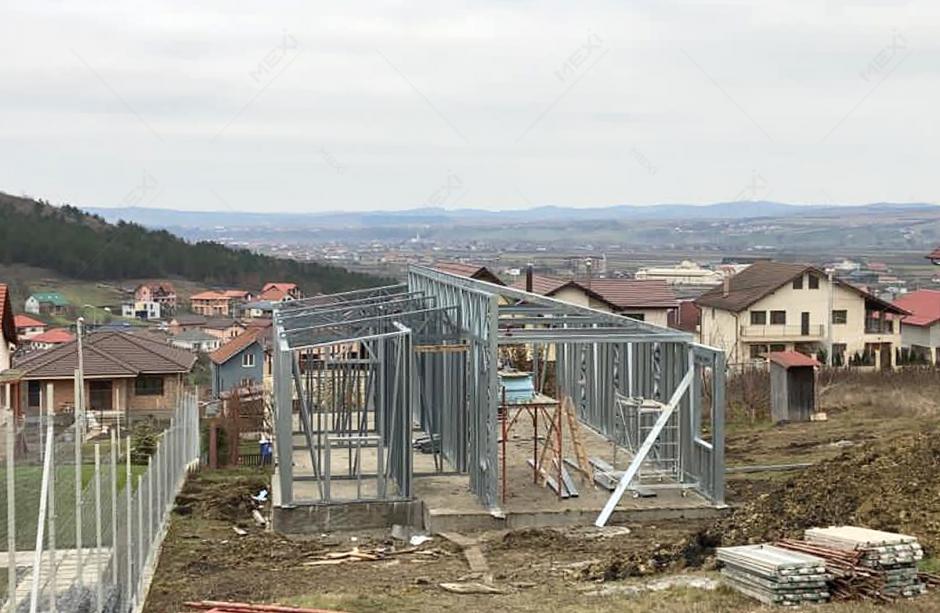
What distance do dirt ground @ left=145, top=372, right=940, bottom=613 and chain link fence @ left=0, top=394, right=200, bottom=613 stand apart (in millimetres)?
886

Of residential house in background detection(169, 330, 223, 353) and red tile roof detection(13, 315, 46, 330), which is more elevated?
red tile roof detection(13, 315, 46, 330)

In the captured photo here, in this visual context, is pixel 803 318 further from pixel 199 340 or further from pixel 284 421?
pixel 199 340

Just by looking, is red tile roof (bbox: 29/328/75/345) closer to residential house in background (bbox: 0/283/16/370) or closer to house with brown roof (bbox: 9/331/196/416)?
house with brown roof (bbox: 9/331/196/416)

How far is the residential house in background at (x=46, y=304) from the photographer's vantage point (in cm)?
8588

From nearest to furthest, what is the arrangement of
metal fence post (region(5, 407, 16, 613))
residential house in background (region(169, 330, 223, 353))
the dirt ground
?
metal fence post (region(5, 407, 16, 613)), the dirt ground, residential house in background (region(169, 330, 223, 353))

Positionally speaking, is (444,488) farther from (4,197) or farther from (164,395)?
(4,197)

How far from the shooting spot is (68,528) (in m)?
10.9

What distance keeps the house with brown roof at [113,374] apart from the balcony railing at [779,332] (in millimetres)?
24193

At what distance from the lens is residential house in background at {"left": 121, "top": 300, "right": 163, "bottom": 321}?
302 ft

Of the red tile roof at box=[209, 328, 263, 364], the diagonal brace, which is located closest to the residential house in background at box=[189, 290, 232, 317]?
the red tile roof at box=[209, 328, 263, 364]

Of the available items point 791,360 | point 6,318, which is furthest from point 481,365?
point 6,318

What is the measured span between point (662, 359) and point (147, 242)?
97812 millimetres

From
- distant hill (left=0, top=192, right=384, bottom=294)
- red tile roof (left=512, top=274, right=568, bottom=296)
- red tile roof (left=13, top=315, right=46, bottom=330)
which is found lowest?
red tile roof (left=13, top=315, right=46, bottom=330)

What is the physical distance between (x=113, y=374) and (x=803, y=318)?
2923cm
